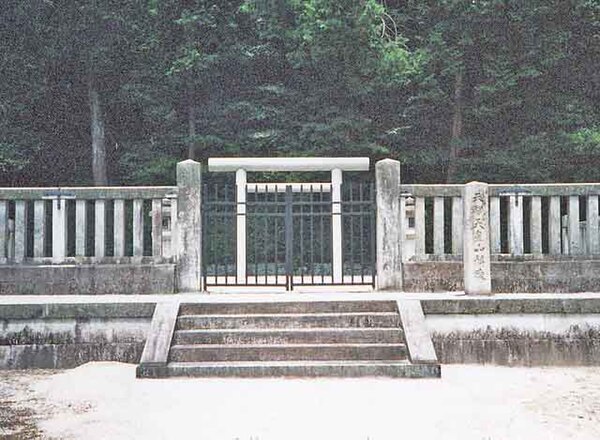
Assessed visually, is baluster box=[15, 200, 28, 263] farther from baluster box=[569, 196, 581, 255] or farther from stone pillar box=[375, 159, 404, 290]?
baluster box=[569, 196, 581, 255]

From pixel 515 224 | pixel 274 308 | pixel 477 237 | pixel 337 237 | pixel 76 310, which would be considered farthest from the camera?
pixel 337 237

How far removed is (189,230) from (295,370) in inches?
111

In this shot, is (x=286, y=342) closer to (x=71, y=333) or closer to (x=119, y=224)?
(x=71, y=333)

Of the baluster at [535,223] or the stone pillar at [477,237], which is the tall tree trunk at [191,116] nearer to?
the baluster at [535,223]

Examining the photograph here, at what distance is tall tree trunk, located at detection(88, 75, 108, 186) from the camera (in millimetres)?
17756

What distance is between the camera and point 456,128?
17.8m

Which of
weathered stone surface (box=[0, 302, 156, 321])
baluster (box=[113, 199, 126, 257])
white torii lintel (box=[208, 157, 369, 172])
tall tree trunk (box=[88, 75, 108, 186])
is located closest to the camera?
weathered stone surface (box=[0, 302, 156, 321])

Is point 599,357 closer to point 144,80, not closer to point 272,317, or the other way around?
point 272,317

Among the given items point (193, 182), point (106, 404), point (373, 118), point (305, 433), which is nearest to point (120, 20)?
point (373, 118)

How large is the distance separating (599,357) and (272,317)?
11.6ft

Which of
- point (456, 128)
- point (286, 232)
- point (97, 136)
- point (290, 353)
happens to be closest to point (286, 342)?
point (290, 353)

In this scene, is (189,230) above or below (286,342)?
above

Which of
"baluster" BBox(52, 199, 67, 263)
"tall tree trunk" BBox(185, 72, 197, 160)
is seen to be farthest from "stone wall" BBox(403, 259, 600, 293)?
"tall tree trunk" BBox(185, 72, 197, 160)

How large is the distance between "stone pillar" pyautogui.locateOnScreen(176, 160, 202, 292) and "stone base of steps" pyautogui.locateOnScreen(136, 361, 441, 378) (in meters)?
2.27
